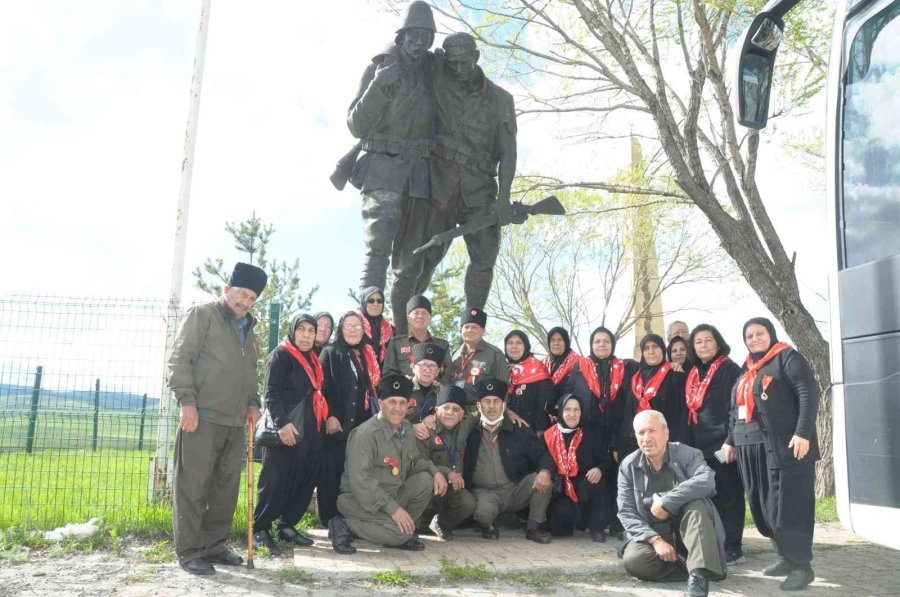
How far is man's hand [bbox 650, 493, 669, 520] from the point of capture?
16.8 feet

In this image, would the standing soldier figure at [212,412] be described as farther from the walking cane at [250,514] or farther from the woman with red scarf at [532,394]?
the woman with red scarf at [532,394]

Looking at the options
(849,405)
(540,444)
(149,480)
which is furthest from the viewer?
(149,480)

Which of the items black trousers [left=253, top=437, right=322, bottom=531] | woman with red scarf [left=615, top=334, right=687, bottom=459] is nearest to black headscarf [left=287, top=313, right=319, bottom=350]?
black trousers [left=253, top=437, right=322, bottom=531]

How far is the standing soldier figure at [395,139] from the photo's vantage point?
6664 mm

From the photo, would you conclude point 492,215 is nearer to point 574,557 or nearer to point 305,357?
point 305,357

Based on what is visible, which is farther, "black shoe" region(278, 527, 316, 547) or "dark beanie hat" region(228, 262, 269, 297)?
"black shoe" region(278, 527, 316, 547)

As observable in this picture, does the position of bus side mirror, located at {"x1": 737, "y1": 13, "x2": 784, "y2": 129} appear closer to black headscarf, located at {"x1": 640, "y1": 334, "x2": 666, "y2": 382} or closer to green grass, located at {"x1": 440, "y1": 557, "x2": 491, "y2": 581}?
black headscarf, located at {"x1": 640, "y1": 334, "x2": 666, "y2": 382}

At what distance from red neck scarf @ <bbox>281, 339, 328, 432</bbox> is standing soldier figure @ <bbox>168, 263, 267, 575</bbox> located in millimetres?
503

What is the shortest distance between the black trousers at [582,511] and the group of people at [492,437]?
0.05 ft

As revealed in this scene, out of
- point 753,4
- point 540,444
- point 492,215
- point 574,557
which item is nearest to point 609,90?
point 753,4

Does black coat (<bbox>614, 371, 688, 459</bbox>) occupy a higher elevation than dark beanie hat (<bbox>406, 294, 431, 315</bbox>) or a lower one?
lower

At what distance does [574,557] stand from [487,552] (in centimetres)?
64

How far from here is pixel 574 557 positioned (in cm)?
574

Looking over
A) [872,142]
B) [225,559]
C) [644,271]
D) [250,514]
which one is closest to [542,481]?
[250,514]
